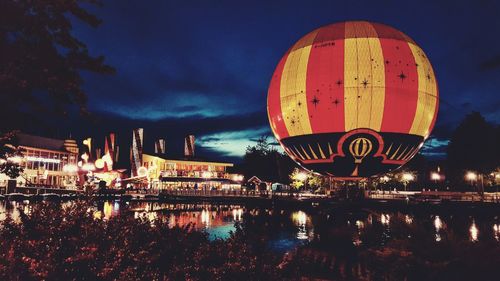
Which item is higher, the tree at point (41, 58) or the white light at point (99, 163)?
the white light at point (99, 163)

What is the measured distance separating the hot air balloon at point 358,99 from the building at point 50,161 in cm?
5216

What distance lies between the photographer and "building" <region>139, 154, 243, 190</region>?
68.6 metres

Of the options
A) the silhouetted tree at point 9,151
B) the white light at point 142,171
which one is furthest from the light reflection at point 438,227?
Answer: the white light at point 142,171

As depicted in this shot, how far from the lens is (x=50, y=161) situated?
6994 centimetres

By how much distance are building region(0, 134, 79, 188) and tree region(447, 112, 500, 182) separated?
2197 inches

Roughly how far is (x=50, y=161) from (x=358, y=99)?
66044 mm

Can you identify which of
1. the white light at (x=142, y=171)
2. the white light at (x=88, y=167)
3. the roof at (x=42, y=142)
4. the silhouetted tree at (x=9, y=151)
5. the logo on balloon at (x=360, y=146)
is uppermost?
the roof at (x=42, y=142)

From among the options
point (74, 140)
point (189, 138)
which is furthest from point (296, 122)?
point (74, 140)

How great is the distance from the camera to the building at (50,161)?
212 ft

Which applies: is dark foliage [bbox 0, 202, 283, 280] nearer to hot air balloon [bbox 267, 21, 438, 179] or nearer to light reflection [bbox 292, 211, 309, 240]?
hot air balloon [bbox 267, 21, 438, 179]

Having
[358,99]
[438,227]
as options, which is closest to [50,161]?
[358,99]

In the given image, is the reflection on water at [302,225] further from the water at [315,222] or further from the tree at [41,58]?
the tree at [41,58]

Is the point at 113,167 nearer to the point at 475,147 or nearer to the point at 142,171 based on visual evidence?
the point at 142,171

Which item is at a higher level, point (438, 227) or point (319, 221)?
point (438, 227)
